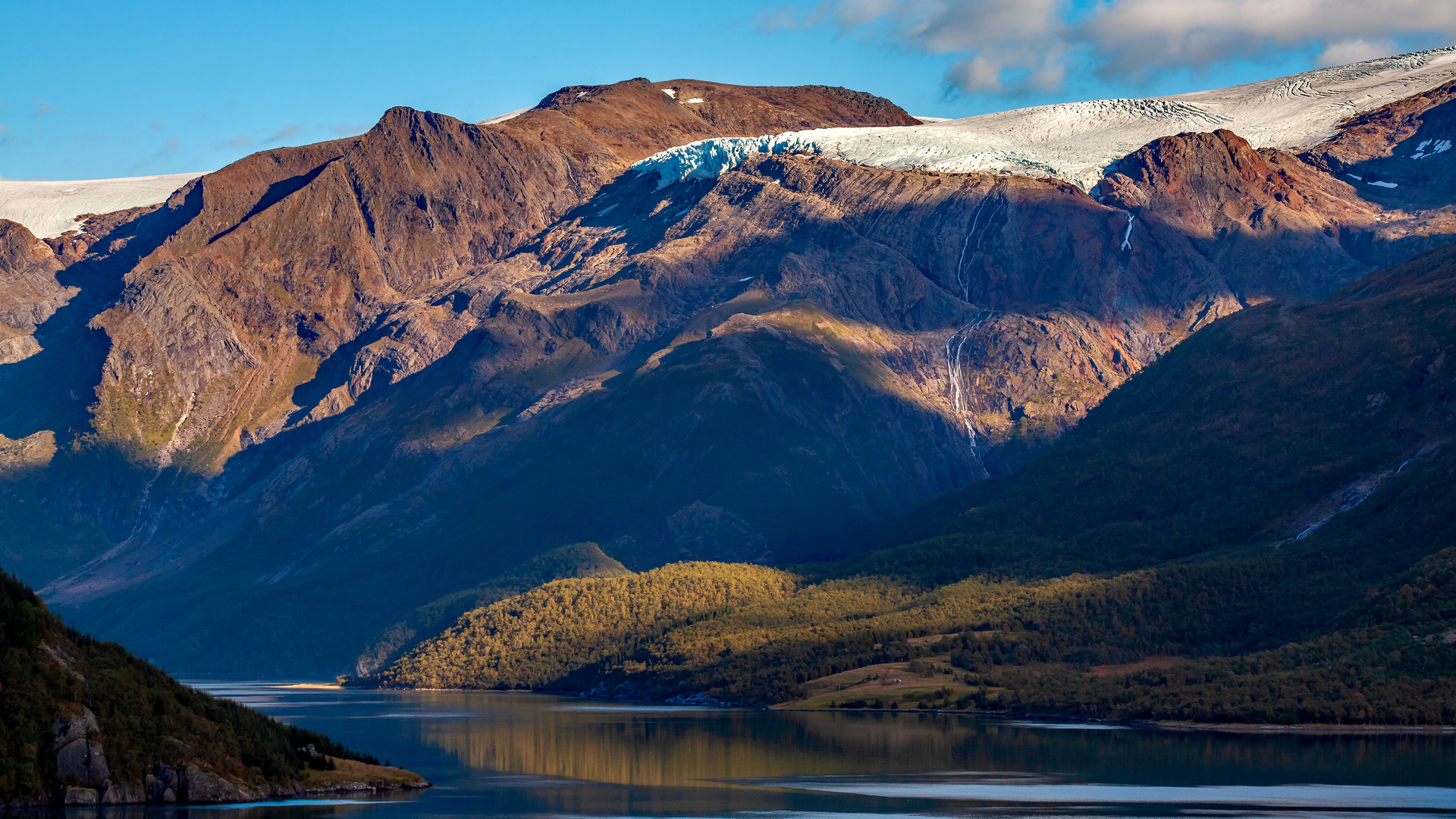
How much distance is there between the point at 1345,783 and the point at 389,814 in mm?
93407

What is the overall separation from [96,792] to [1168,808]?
90.8 metres

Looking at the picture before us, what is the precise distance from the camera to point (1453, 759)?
19025cm

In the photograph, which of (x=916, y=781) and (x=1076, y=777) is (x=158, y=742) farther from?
(x=1076, y=777)

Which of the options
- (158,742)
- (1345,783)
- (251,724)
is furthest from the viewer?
(1345,783)

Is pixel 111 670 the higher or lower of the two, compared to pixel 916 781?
higher

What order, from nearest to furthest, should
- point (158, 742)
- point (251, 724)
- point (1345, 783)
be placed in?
1. point (158, 742)
2. point (251, 724)
3. point (1345, 783)

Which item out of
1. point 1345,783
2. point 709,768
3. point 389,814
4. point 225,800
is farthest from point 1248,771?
point 225,800

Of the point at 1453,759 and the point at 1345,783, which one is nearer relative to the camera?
the point at 1345,783

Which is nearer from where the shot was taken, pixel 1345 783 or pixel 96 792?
pixel 96 792

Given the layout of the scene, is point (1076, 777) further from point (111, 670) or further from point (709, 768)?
point (111, 670)

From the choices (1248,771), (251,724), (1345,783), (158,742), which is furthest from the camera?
(1248,771)

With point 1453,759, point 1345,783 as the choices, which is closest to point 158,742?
point 1345,783

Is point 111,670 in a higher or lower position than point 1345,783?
higher

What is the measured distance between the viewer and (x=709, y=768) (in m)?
200
